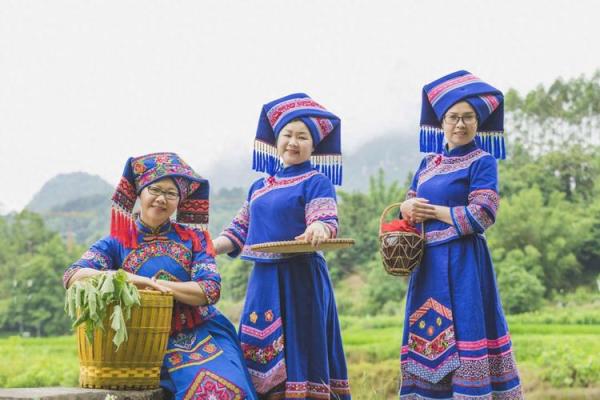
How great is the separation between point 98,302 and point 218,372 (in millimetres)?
600

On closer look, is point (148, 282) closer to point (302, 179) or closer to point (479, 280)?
point (302, 179)

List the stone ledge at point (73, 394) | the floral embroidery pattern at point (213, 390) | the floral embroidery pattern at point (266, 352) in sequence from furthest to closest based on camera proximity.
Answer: the floral embroidery pattern at point (266, 352), the floral embroidery pattern at point (213, 390), the stone ledge at point (73, 394)

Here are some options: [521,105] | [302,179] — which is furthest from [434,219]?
[521,105]

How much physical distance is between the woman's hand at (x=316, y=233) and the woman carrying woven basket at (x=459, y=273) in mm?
532

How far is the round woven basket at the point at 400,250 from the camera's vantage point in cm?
381

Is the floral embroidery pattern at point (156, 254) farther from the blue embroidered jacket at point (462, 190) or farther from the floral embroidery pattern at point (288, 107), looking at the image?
the blue embroidered jacket at point (462, 190)

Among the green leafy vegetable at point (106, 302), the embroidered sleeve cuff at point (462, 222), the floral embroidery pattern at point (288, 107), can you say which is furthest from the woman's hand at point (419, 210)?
the green leafy vegetable at point (106, 302)

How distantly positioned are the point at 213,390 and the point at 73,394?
1.81ft

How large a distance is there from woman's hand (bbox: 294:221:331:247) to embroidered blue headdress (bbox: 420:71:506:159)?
88 cm

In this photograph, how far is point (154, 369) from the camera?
3373 mm

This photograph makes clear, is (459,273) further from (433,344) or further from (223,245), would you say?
(223,245)

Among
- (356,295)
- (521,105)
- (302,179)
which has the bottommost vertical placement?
(356,295)

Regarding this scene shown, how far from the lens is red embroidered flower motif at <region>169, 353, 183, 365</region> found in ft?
11.5

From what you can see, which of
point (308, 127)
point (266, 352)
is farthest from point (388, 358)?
Answer: point (308, 127)
